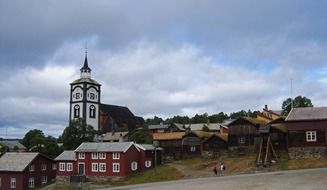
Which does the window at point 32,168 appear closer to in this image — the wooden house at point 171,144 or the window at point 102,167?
the window at point 102,167

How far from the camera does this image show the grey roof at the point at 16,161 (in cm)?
7300

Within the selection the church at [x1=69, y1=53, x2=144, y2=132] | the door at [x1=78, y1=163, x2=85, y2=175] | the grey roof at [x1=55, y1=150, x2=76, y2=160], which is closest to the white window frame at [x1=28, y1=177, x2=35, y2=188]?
the grey roof at [x1=55, y1=150, x2=76, y2=160]

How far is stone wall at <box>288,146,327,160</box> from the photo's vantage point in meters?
59.5

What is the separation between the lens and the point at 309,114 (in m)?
61.0

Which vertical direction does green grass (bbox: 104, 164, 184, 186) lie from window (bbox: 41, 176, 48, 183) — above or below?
above

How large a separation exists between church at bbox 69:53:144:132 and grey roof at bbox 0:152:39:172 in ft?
136

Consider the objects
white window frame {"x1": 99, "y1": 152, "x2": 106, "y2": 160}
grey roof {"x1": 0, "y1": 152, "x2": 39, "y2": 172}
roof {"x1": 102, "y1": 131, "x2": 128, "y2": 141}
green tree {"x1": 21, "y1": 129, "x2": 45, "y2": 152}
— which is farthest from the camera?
roof {"x1": 102, "y1": 131, "x2": 128, "y2": 141}

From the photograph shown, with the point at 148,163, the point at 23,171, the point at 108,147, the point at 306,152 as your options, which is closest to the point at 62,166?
the point at 23,171

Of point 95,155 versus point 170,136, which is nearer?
point 95,155

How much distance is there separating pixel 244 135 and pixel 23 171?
35.6m

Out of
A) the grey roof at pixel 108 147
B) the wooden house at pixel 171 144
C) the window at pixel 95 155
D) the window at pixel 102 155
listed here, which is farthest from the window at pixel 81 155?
the wooden house at pixel 171 144

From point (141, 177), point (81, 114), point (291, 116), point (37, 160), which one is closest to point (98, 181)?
point (141, 177)

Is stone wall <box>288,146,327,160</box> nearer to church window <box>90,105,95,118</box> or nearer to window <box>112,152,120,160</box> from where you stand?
window <box>112,152,120,160</box>

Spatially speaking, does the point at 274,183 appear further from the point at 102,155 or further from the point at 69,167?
the point at 69,167
